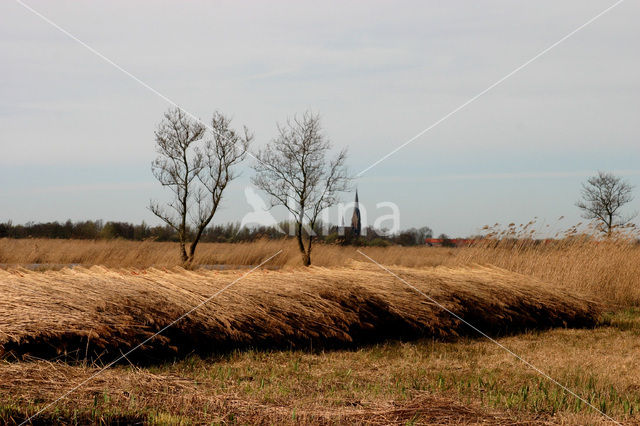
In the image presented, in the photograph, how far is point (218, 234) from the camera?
21484 millimetres

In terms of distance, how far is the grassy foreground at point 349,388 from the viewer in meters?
3.98

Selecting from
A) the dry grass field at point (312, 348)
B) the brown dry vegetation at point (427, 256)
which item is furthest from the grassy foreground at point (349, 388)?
the brown dry vegetation at point (427, 256)

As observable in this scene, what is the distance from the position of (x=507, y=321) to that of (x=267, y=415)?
5541 mm

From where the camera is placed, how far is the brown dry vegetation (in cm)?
1215

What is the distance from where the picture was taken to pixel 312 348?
685cm

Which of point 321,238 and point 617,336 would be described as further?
point 321,238

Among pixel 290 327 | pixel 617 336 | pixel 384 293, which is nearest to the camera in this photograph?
pixel 290 327

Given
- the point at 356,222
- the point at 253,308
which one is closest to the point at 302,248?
the point at 356,222

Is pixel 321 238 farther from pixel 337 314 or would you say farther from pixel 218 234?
pixel 337 314

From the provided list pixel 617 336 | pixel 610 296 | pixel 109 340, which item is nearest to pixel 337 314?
pixel 109 340

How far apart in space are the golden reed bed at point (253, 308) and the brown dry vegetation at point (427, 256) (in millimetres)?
1557

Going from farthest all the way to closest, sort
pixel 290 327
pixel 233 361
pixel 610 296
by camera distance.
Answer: pixel 610 296 → pixel 290 327 → pixel 233 361

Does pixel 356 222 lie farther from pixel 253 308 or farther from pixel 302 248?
pixel 253 308

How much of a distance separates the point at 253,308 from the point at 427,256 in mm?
14074
